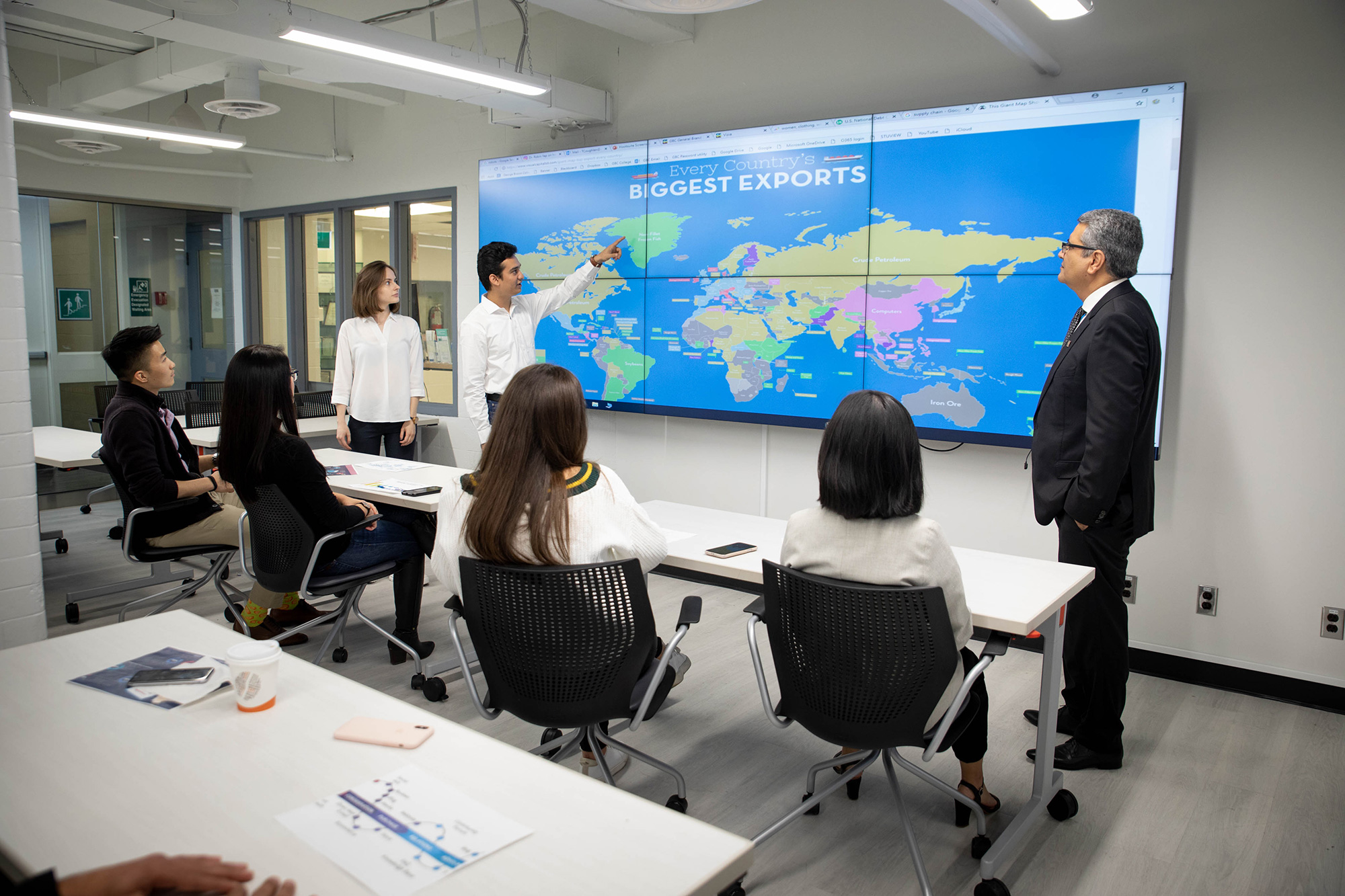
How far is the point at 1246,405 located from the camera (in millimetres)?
3504

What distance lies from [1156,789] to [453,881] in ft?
8.36

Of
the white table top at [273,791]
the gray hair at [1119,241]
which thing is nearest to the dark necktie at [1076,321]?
the gray hair at [1119,241]

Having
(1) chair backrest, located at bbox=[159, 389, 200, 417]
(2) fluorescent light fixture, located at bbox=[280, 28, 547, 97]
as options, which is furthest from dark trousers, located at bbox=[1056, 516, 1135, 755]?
(1) chair backrest, located at bbox=[159, 389, 200, 417]

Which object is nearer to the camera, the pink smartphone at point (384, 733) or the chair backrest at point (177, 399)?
the pink smartphone at point (384, 733)

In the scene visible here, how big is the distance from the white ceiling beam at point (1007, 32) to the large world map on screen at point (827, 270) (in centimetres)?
28

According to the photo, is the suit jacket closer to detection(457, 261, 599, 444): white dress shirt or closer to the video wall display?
the video wall display

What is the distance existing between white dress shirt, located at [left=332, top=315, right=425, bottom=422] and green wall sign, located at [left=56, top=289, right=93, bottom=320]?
394 centimetres

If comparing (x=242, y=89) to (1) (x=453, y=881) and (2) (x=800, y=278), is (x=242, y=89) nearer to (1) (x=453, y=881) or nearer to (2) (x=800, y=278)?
(2) (x=800, y=278)

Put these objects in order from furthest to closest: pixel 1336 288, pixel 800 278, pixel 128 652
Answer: pixel 800 278 → pixel 1336 288 → pixel 128 652

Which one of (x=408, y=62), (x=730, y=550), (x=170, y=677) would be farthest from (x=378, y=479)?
(x=170, y=677)

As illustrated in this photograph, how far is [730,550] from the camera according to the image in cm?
281

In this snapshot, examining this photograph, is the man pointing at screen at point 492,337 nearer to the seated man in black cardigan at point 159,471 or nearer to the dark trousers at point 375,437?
the dark trousers at point 375,437

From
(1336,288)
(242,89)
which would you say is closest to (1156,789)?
(1336,288)

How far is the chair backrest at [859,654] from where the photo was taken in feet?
6.58
